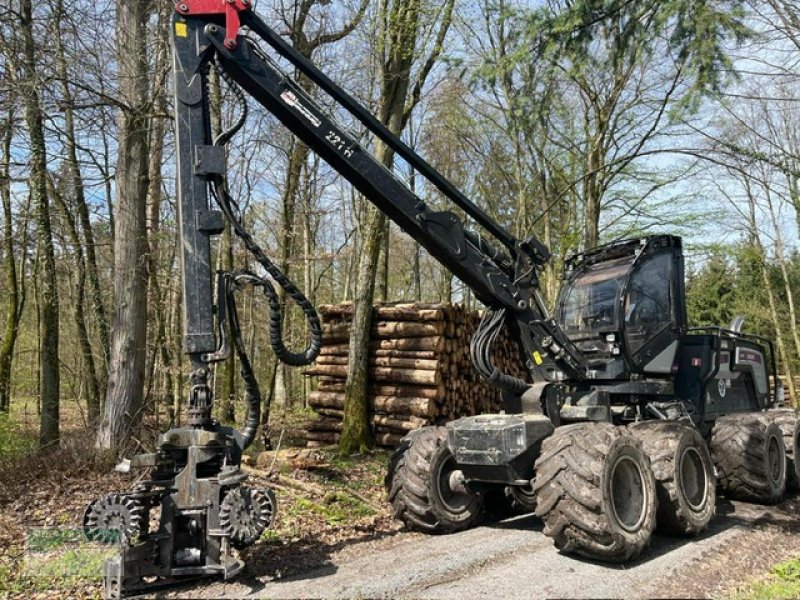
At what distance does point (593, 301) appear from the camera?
7.57 m

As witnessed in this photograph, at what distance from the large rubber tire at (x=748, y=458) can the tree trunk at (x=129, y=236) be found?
290 inches

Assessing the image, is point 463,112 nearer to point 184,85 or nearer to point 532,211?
point 532,211

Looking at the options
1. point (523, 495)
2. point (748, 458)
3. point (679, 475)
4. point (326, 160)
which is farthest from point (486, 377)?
point (748, 458)

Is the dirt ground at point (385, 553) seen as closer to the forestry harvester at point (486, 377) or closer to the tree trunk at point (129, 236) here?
the forestry harvester at point (486, 377)

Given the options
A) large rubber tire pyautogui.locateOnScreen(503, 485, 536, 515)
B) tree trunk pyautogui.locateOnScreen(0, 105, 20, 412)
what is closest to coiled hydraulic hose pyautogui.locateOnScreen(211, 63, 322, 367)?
large rubber tire pyautogui.locateOnScreen(503, 485, 536, 515)

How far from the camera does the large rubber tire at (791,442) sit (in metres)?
8.30

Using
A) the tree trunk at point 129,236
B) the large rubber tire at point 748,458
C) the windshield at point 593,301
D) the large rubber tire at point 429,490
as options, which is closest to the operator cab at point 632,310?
the windshield at point 593,301

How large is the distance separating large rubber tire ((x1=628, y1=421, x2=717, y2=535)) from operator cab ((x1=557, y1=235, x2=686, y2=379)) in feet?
3.07

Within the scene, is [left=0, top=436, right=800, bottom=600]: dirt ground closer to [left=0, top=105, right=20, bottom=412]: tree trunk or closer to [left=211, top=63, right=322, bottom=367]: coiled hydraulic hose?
[left=211, top=63, right=322, bottom=367]: coiled hydraulic hose

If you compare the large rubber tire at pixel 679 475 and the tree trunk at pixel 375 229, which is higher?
the tree trunk at pixel 375 229

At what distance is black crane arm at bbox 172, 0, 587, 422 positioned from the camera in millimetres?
4934

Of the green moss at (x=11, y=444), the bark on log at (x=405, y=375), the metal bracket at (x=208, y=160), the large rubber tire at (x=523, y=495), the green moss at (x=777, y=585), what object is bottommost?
the green moss at (x=777, y=585)

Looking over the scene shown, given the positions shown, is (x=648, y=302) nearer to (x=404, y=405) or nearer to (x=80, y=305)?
(x=404, y=405)

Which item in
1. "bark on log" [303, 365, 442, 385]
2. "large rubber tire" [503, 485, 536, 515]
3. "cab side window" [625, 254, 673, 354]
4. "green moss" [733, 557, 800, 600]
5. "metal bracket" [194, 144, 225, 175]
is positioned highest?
"metal bracket" [194, 144, 225, 175]
